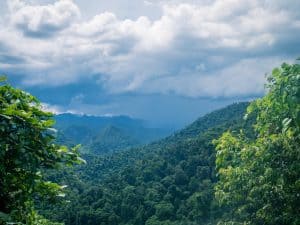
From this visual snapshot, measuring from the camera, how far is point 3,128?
171 inches

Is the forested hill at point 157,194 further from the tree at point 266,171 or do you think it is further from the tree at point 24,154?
the tree at point 24,154

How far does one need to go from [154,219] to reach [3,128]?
261ft

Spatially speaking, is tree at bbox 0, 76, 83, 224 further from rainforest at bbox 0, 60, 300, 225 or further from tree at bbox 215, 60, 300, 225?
tree at bbox 215, 60, 300, 225

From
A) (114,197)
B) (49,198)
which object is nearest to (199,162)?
(114,197)

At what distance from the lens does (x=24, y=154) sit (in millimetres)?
4547

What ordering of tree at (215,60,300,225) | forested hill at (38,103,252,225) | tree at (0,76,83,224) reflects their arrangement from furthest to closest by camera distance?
forested hill at (38,103,252,225), tree at (215,60,300,225), tree at (0,76,83,224)

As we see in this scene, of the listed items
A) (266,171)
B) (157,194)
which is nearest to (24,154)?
(266,171)

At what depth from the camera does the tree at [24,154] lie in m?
4.51

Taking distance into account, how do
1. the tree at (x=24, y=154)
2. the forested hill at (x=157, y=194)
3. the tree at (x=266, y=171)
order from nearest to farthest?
the tree at (x=24, y=154) < the tree at (x=266, y=171) < the forested hill at (x=157, y=194)

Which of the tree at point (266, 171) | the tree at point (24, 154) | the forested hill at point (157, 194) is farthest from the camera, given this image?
the forested hill at point (157, 194)

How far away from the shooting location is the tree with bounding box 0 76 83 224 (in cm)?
451

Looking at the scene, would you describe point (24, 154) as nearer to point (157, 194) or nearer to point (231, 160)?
point (231, 160)

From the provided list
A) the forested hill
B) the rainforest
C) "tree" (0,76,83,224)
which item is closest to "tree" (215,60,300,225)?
the rainforest

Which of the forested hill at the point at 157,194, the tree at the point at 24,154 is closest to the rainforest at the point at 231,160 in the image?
the tree at the point at 24,154
